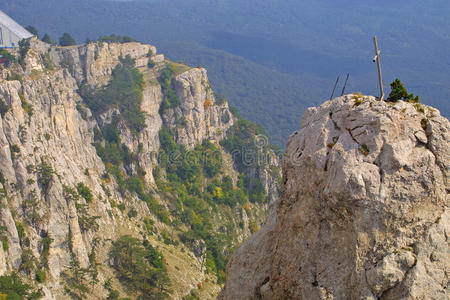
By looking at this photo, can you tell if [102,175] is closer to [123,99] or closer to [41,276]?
[123,99]

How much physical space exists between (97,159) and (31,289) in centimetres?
2729

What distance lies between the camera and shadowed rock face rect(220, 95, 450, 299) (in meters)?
10.4

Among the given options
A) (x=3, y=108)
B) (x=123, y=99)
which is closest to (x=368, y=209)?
(x=3, y=108)

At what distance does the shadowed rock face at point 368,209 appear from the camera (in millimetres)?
10445

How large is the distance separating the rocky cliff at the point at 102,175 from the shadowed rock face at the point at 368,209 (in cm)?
3509

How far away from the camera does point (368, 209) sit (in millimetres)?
10742

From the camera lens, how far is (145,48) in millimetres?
95625

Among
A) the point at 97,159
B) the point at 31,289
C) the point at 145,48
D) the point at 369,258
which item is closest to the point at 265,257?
the point at 369,258

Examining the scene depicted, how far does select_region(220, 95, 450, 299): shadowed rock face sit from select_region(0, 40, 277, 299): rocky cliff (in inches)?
1381

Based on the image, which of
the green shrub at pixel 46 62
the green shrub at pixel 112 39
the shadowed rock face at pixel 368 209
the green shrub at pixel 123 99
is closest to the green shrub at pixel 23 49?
the green shrub at pixel 46 62

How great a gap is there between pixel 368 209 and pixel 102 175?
5807cm

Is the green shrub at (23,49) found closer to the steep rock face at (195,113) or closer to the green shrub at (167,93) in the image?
the green shrub at (167,93)

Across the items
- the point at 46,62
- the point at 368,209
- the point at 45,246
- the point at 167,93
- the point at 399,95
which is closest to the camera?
the point at 368,209

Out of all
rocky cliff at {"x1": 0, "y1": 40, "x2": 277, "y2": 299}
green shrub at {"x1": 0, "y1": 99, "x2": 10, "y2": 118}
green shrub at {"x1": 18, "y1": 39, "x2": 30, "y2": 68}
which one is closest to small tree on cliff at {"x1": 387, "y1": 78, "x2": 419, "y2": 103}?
rocky cliff at {"x1": 0, "y1": 40, "x2": 277, "y2": 299}
